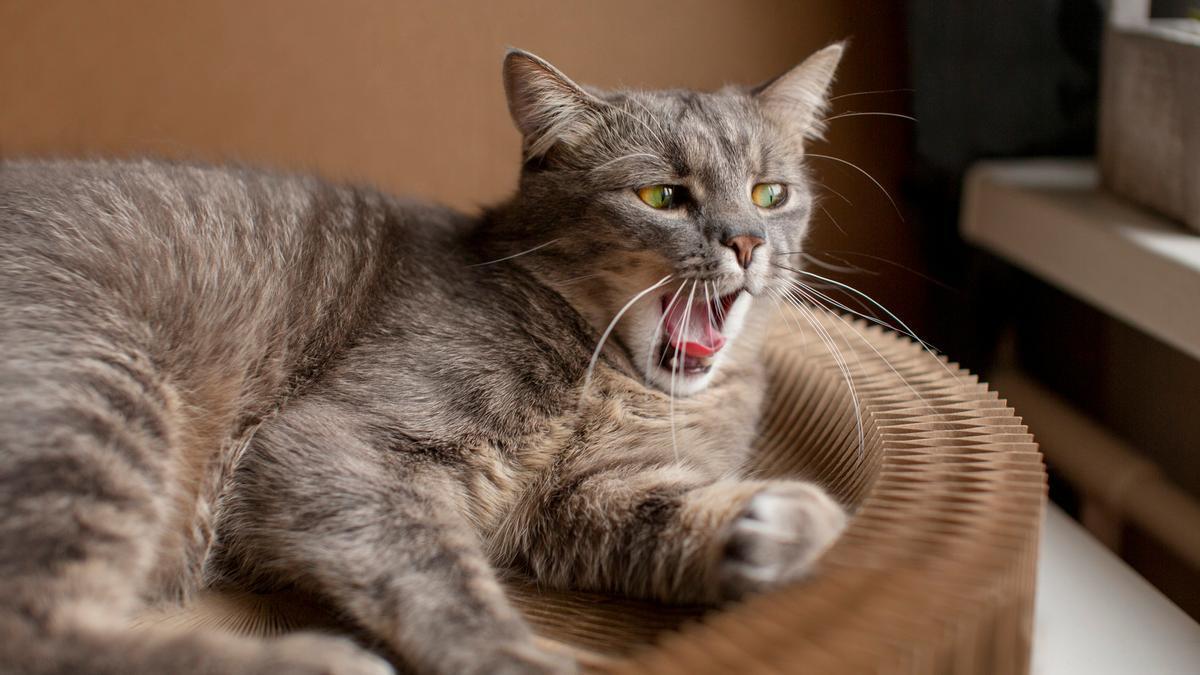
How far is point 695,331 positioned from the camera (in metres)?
1.37

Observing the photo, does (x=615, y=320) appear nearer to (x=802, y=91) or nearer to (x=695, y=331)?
(x=695, y=331)

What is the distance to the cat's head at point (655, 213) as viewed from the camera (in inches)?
50.8

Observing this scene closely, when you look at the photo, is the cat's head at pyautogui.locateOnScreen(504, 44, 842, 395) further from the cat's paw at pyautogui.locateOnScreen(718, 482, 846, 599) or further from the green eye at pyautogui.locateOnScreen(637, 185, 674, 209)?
the cat's paw at pyautogui.locateOnScreen(718, 482, 846, 599)

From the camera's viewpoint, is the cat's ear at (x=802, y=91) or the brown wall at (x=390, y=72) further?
the brown wall at (x=390, y=72)

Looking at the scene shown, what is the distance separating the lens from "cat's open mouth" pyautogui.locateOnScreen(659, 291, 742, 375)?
134 centimetres

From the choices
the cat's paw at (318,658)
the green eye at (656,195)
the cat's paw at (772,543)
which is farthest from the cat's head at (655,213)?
the cat's paw at (318,658)

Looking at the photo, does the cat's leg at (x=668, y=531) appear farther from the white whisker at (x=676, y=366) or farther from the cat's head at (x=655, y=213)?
the cat's head at (x=655, y=213)

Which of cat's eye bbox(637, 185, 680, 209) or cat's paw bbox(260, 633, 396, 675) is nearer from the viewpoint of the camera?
cat's paw bbox(260, 633, 396, 675)

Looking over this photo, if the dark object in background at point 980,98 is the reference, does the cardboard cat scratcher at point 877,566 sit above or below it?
below

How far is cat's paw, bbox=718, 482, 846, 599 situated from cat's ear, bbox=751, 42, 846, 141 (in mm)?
675

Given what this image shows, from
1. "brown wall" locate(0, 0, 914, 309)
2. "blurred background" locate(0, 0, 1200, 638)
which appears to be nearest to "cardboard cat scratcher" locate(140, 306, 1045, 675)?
"blurred background" locate(0, 0, 1200, 638)

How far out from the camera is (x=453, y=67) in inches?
90.7

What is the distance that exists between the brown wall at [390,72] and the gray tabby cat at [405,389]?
862 mm

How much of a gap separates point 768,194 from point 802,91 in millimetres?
210
